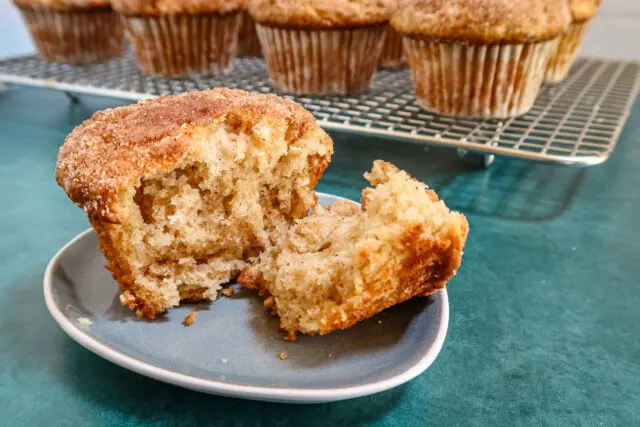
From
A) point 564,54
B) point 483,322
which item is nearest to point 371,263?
point 483,322

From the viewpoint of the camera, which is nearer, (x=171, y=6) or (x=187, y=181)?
(x=187, y=181)

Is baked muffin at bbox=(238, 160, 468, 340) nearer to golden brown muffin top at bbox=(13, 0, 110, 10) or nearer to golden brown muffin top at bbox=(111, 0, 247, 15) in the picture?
golden brown muffin top at bbox=(111, 0, 247, 15)

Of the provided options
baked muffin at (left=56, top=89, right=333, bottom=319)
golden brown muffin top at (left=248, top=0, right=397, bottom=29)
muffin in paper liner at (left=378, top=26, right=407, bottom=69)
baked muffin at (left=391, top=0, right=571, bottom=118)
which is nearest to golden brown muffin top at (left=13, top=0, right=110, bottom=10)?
golden brown muffin top at (left=248, top=0, right=397, bottom=29)

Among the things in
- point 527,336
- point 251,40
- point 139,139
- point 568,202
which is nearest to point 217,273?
point 139,139

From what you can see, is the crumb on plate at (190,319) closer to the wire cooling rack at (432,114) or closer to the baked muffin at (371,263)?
the baked muffin at (371,263)

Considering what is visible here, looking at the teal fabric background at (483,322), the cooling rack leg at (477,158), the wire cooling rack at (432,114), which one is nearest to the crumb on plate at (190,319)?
the teal fabric background at (483,322)

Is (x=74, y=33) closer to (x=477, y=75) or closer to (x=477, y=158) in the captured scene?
(x=477, y=75)
